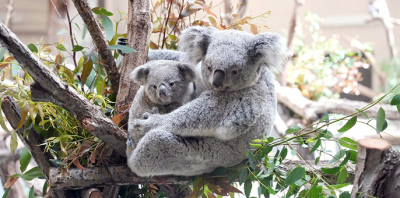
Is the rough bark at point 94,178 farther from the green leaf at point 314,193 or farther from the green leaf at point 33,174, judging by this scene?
the green leaf at point 314,193

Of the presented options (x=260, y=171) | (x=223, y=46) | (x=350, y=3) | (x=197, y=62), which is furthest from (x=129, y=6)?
(x=350, y=3)

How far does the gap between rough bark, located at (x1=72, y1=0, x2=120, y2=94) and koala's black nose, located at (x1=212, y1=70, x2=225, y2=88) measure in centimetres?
82

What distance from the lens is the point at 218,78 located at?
6.33ft

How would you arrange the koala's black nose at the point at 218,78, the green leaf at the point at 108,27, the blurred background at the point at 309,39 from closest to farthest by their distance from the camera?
the koala's black nose at the point at 218,78 < the green leaf at the point at 108,27 < the blurred background at the point at 309,39

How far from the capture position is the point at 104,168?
227 cm

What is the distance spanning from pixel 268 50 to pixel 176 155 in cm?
74

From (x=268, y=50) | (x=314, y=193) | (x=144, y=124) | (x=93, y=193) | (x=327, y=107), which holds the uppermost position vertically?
(x=268, y=50)

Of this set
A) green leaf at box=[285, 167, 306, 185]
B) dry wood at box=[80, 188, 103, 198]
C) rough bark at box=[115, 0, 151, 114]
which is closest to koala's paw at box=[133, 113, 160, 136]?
rough bark at box=[115, 0, 151, 114]

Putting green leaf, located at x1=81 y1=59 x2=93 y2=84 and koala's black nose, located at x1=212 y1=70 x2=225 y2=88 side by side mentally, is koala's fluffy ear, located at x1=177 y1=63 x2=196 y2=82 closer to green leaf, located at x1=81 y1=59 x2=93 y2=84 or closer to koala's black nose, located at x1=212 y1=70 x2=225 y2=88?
koala's black nose, located at x1=212 y1=70 x2=225 y2=88

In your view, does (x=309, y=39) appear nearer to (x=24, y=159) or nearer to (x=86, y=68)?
(x=86, y=68)

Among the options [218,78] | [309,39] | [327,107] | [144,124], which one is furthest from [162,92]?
[309,39]

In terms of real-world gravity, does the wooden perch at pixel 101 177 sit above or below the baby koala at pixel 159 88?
below

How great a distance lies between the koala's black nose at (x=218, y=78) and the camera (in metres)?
1.93

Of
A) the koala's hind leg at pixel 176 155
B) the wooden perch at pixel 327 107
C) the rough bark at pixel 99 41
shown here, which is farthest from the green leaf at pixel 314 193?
the wooden perch at pixel 327 107
